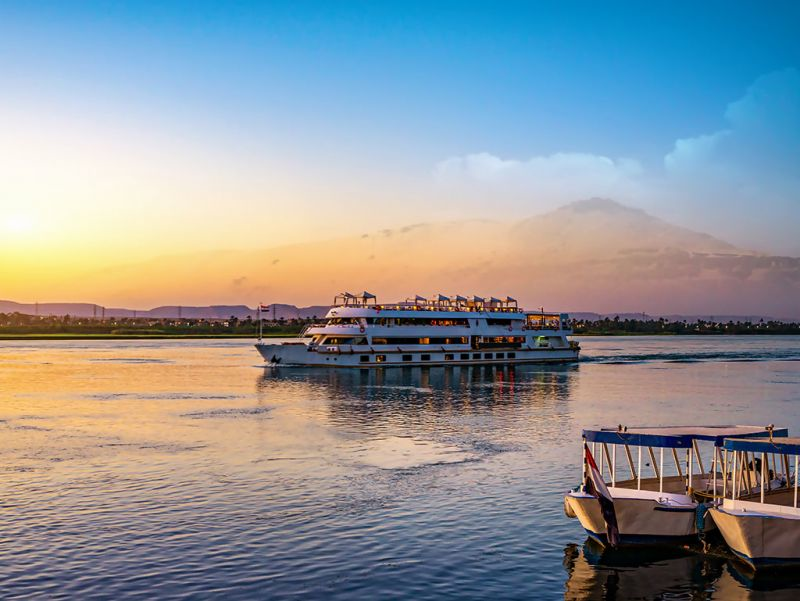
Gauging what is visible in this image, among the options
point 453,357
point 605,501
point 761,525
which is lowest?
point 761,525

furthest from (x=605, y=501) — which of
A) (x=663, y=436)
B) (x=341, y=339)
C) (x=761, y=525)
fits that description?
(x=341, y=339)

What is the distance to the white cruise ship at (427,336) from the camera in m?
122

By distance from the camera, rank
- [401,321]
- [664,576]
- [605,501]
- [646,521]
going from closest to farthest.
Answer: [664,576] → [605,501] → [646,521] → [401,321]

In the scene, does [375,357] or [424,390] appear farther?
[375,357]

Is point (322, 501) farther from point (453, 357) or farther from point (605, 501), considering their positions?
point (453, 357)

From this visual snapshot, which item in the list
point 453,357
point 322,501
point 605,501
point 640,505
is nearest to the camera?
point 605,501

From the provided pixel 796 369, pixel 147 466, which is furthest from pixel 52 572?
pixel 796 369

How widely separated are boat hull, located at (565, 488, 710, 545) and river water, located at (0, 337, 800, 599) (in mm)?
750

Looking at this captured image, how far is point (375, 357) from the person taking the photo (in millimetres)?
122562

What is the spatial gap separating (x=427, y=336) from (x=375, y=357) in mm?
11246

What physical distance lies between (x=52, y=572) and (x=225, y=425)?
37113 millimetres

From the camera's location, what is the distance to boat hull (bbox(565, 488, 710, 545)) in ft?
96.6

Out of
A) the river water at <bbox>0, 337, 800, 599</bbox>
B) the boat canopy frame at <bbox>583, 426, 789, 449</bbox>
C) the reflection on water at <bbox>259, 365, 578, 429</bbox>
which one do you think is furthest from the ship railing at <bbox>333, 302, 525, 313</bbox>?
the boat canopy frame at <bbox>583, 426, 789, 449</bbox>

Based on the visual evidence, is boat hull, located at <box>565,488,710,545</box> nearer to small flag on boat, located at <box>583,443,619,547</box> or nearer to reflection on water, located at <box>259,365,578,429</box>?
small flag on boat, located at <box>583,443,619,547</box>
